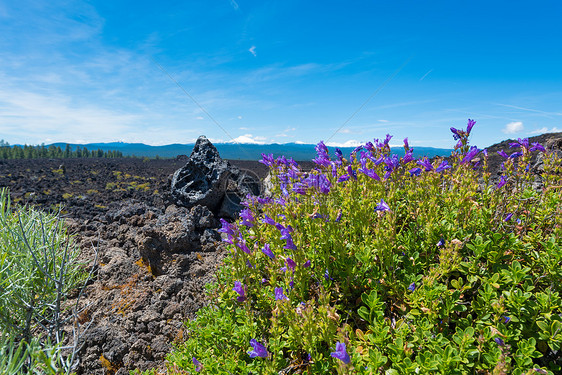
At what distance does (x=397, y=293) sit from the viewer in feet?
8.27

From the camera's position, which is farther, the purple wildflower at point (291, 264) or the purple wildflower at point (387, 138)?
the purple wildflower at point (387, 138)

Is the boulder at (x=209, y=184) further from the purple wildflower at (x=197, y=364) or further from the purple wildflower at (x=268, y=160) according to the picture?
the purple wildflower at (x=197, y=364)

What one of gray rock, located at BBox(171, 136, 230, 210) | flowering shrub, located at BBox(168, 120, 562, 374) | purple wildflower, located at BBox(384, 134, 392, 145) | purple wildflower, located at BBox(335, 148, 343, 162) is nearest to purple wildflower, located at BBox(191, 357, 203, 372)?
flowering shrub, located at BBox(168, 120, 562, 374)

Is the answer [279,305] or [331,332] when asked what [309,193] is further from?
[331,332]

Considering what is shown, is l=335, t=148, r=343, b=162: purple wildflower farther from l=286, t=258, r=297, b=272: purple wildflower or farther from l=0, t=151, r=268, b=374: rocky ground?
l=0, t=151, r=268, b=374: rocky ground

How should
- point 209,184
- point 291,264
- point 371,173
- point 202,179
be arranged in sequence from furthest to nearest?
point 202,179
point 209,184
point 371,173
point 291,264

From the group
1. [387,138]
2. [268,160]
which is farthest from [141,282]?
[387,138]

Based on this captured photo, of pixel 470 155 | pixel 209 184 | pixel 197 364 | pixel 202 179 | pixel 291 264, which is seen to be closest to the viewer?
pixel 197 364

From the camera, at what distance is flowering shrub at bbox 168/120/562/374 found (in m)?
2.00

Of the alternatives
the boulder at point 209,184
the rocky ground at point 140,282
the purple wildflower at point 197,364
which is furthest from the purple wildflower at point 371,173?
the boulder at point 209,184

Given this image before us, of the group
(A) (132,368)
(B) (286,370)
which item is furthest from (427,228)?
(A) (132,368)

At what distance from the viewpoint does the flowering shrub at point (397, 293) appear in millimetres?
2004

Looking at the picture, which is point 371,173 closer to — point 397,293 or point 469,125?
point 397,293

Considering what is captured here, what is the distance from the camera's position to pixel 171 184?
770cm
